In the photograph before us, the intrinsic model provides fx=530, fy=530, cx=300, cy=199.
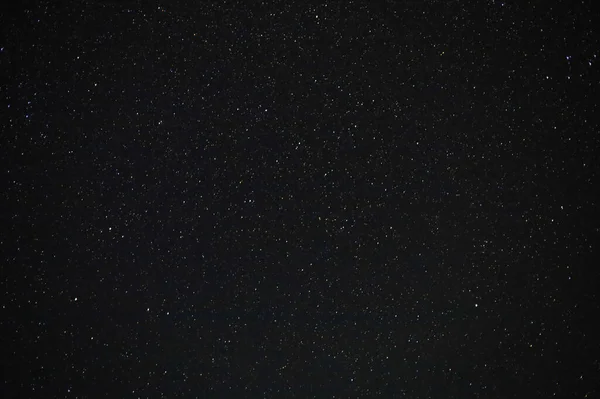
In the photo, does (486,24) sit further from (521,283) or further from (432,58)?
(521,283)

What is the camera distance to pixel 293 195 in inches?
13.9

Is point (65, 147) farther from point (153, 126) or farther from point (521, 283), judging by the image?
point (521, 283)

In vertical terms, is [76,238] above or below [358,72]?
below

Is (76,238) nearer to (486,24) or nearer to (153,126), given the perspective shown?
(153,126)

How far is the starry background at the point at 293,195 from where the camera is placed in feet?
1.14

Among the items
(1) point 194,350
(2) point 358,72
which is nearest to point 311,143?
(2) point 358,72

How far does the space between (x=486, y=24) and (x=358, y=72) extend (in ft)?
0.29

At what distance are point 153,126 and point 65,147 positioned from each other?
2.4 inches

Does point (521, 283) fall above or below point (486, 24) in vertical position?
below

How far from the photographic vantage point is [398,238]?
356mm

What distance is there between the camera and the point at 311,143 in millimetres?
351

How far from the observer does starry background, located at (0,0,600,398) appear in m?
0.35

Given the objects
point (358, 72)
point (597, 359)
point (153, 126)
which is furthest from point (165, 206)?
point (597, 359)

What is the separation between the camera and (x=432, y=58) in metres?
0.35
